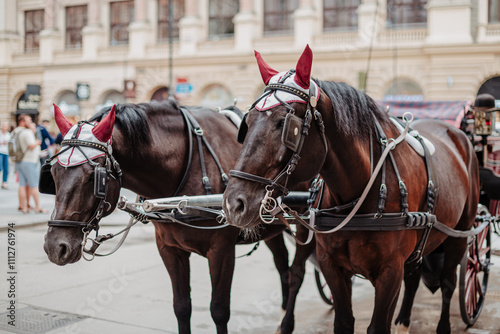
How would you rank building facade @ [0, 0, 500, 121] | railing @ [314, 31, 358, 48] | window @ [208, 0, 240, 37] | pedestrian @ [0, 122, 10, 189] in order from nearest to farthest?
pedestrian @ [0, 122, 10, 189]
building facade @ [0, 0, 500, 121]
railing @ [314, 31, 358, 48]
window @ [208, 0, 240, 37]

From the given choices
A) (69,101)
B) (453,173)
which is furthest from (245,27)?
(453,173)

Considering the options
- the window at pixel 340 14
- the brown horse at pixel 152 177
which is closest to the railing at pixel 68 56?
the window at pixel 340 14

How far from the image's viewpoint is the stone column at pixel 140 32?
27.5 m

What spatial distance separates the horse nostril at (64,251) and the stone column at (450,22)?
2131 cm

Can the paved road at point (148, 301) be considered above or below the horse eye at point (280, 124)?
below

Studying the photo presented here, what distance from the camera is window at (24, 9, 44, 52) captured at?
2995cm

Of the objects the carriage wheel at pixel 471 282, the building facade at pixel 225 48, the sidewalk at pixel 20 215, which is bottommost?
the sidewalk at pixel 20 215

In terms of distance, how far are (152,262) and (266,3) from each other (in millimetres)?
20901

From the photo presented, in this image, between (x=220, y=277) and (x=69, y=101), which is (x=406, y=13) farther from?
(x=220, y=277)

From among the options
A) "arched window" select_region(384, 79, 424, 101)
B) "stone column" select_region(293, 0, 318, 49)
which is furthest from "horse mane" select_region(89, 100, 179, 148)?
"stone column" select_region(293, 0, 318, 49)

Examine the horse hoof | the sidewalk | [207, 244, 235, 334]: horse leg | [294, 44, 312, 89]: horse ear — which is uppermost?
[294, 44, 312, 89]: horse ear

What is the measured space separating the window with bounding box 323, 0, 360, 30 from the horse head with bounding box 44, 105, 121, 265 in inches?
880

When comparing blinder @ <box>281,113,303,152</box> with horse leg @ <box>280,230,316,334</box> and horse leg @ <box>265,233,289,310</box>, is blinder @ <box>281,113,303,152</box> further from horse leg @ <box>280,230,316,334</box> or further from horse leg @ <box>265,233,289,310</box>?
horse leg @ <box>265,233,289,310</box>

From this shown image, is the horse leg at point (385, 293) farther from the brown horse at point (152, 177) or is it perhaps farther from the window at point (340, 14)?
the window at point (340, 14)
